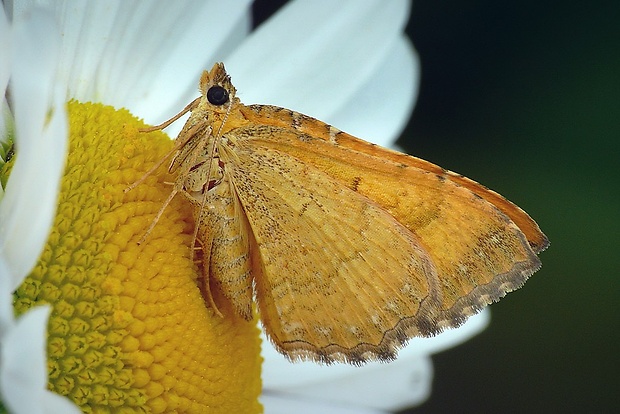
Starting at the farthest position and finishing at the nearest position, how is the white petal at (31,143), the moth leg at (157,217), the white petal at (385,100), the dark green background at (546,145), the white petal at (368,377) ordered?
1. the dark green background at (546,145)
2. the white petal at (385,100)
3. the white petal at (368,377)
4. the moth leg at (157,217)
5. the white petal at (31,143)

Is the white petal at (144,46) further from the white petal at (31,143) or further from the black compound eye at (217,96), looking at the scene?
the white petal at (31,143)

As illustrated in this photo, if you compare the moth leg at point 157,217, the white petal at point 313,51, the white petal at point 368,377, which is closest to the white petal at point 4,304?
the moth leg at point 157,217

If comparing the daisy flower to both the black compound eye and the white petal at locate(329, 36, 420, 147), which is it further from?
the black compound eye

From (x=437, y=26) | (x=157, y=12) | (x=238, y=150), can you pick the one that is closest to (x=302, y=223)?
(x=238, y=150)

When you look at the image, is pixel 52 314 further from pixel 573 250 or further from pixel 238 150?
pixel 573 250

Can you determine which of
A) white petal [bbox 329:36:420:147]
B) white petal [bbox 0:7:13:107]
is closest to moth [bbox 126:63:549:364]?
white petal [bbox 0:7:13:107]
